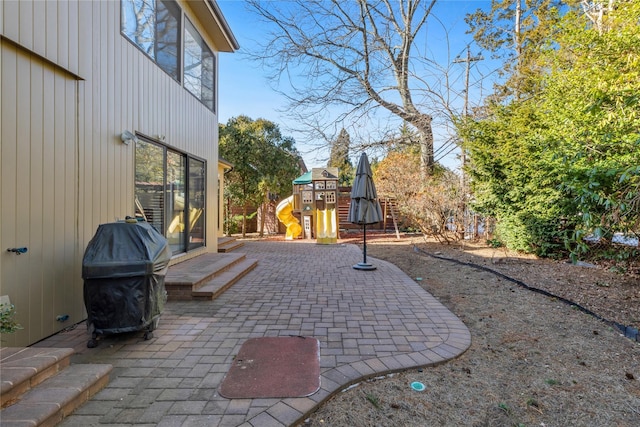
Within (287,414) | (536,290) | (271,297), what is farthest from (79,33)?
(536,290)

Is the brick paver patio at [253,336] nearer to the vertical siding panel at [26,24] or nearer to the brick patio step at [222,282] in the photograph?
the brick patio step at [222,282]

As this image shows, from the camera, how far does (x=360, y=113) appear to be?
40.5ft

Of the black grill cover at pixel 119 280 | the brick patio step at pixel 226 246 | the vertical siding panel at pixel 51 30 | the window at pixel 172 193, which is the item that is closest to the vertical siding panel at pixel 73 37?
the vertical siding panel at pixel 51 30

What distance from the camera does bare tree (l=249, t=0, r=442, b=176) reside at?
37.1ft

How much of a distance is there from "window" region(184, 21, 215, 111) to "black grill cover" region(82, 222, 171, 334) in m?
4.37

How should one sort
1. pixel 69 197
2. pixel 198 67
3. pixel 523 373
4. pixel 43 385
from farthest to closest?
pixel 198 67 < pixel 69 197 < pixel 523 373 < pixel 43 385

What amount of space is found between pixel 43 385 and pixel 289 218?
11345 mm

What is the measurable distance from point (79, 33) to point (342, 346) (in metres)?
4.27

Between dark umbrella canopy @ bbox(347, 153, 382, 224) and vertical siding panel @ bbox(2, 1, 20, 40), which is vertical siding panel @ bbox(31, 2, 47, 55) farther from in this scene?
dark umbrella canopy @ bbox(347, 153, 382, 224)

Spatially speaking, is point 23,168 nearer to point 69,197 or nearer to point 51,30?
point 69,197

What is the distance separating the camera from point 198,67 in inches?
273

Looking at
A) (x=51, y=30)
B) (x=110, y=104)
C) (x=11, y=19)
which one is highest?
(x=51, y=30)

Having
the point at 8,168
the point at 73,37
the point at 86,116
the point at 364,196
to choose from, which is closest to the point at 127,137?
the point at 86,116

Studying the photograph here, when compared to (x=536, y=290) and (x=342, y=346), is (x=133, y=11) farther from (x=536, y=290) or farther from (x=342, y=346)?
(x=536, y=290)
